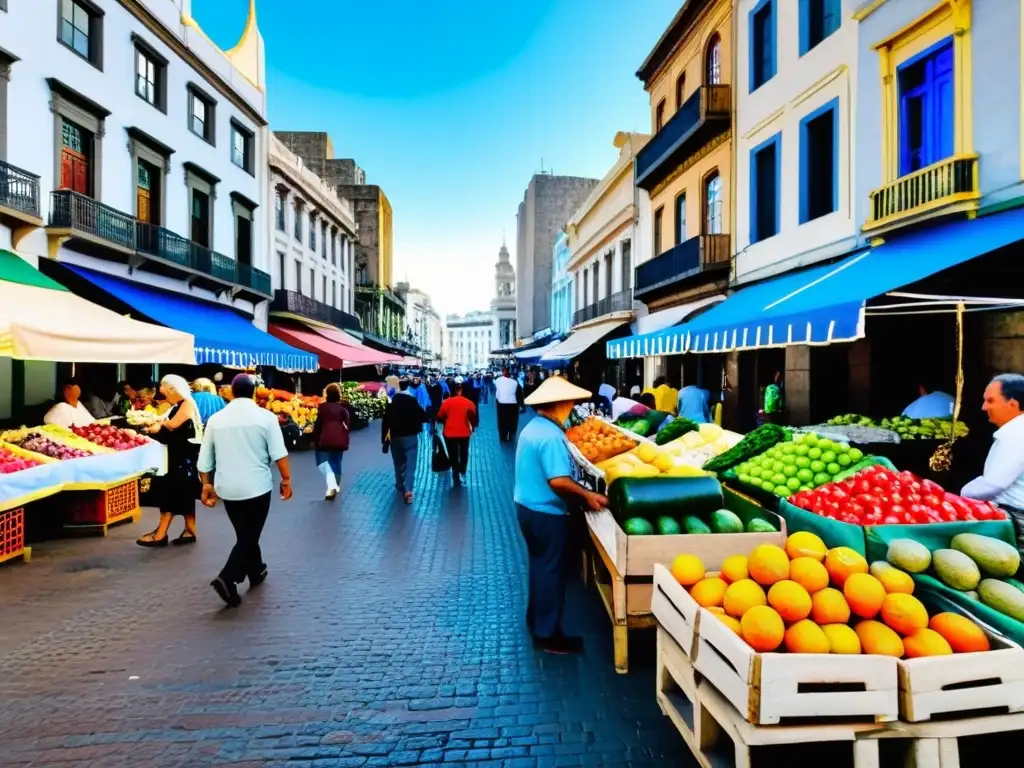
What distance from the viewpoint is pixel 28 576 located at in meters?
6.35

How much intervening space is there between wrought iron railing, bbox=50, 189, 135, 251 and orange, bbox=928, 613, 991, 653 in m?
15.9

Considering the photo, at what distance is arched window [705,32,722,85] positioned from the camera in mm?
17234

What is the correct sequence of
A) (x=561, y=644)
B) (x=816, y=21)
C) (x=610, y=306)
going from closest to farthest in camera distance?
(x=561, y=644) < (x=816, y=21) < (x=610, y=306)

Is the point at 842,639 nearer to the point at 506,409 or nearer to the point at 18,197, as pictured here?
the point at 18,197

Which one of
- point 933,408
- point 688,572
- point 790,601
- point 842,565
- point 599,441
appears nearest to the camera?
point 790,601

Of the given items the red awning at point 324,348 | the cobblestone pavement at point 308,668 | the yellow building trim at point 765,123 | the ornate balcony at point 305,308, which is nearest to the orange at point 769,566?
the cobblestone pavement at point 308,668

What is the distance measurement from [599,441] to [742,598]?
410cm

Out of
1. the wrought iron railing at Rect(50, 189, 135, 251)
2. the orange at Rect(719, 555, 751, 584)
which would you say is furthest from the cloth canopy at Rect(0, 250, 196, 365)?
the orange at Rect(719, 555, 751, 584)

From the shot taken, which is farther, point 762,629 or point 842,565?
point 842,565

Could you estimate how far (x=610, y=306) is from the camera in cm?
2658

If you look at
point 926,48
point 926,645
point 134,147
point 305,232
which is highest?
point 305,232

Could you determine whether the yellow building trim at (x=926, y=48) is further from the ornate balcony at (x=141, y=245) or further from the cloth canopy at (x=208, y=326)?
the ornate balcony at (x=141, y=245)

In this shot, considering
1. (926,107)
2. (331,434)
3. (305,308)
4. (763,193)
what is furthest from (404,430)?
(305,308)

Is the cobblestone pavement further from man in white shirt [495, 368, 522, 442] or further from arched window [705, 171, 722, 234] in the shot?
arched window [705, 171, 722, 234]
